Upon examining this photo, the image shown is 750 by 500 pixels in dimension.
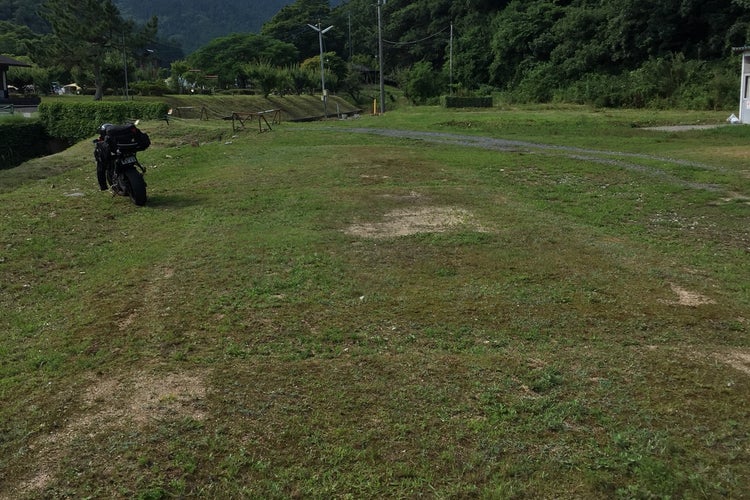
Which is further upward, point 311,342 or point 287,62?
point 287,62

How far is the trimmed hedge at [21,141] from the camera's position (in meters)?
21.5

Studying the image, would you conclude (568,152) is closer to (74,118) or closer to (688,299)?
(688,299)

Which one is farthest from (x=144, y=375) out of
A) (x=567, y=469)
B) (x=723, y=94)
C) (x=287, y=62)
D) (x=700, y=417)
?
(x=287, y=62)

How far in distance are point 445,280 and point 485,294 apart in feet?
1.66

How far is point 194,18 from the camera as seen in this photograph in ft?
604

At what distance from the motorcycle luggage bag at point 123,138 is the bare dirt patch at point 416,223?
387 cm

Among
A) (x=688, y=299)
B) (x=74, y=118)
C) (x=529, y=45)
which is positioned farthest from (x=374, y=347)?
(x=529, y=45)

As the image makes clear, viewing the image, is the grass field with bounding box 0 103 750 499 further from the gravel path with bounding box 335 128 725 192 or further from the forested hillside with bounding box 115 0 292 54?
the forested hillside with bounding box 115 0 292 54

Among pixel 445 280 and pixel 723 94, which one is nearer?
pixel 445 280

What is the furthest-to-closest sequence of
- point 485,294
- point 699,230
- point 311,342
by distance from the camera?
1. point 699,230
2. point 485,294
3. point 311,342

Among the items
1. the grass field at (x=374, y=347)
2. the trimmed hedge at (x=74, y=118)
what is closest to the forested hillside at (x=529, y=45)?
the trimmed hedge at (x=74, y=118)

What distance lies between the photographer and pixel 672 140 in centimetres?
1906

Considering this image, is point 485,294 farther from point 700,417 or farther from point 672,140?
point 672,140

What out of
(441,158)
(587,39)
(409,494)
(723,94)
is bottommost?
(409,494)
